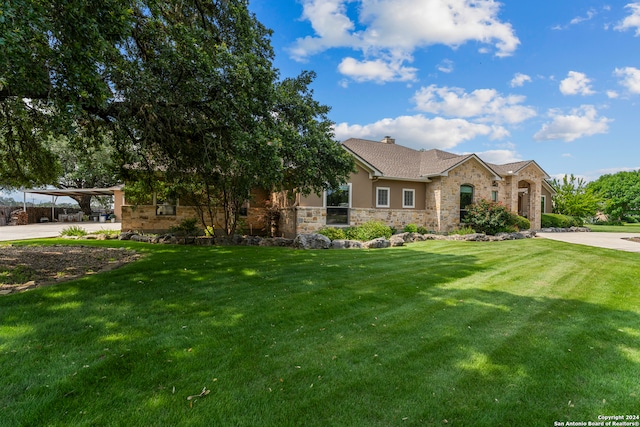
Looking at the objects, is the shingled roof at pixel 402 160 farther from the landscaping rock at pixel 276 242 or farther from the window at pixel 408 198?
the landscaping rock at pixel 276 242

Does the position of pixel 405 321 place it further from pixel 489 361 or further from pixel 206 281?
pixel 206 281

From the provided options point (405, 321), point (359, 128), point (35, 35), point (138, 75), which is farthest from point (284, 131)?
point (359, 128)

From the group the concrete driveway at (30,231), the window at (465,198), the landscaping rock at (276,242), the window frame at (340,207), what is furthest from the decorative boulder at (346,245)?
the concrete driveway at (30,231)

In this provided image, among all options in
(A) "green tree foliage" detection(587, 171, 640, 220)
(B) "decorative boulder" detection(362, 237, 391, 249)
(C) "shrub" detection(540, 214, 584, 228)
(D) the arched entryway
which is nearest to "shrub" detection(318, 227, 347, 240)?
(B) "decorative boulder" detection(362, 237, 391, 249)

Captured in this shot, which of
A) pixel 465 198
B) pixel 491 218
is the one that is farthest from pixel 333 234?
pixel 465 198

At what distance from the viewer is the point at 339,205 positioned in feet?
54.1

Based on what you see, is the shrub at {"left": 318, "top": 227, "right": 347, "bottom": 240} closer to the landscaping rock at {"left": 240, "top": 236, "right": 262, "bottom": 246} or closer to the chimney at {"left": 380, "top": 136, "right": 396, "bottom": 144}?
the landscaping rock at {"left": 240, "top": 236, "right": 262, "bottom": 246}

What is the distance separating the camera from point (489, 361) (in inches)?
131

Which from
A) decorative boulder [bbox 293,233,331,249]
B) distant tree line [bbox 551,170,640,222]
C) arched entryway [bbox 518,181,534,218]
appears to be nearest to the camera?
decorative boulder [bbox 293,233,331,249]

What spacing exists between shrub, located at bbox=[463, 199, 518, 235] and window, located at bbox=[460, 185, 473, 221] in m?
0.83

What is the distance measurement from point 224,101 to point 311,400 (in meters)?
5.44

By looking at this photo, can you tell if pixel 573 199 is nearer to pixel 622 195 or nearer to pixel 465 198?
pixel 465 198

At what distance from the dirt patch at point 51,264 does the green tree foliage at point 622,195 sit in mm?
46676

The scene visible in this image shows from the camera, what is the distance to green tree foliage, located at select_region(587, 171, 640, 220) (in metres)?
37.2
